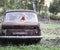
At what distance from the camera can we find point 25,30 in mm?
11242

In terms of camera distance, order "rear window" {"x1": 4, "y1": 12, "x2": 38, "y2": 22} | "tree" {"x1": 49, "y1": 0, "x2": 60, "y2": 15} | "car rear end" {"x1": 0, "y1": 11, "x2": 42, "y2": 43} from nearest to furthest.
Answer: "car rear end" {"x1": 0, "y1": 11, "x2": 42, "y2": 43}, "rear window" {"x1": 4, "y1": 12, "x2": 38, "y2": 22}, "tree" {"x1": 49, "y1": 0, "x2": 60, "y2": 15}

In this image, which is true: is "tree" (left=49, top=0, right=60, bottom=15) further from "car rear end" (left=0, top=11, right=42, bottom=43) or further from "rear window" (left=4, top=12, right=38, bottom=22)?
"car rear end" (left=0, top=11, right=42, bottom=43)

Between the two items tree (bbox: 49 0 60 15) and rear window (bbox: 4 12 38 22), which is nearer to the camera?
rear window (bbox: 4 12 38 22)

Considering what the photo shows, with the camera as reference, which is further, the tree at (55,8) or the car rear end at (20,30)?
the tree at (55,8)

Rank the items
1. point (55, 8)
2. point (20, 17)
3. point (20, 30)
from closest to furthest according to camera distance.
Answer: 1. point (20, 30)
2. point (20, 17)
3. point (55, 8)

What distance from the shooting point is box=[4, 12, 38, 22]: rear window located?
477 inches

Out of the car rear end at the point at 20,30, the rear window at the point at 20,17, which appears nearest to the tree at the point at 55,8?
the rear window at the point at 20,17

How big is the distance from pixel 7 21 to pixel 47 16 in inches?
917

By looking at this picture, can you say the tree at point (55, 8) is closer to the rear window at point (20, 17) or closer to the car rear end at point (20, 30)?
the rear window at point (20, 17)

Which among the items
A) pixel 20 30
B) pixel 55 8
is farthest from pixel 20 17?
pixel 55 8

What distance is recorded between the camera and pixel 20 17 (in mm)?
12320

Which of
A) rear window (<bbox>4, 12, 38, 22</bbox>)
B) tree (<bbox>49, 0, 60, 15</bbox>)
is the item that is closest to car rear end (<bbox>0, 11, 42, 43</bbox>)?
rear window (<bbox>4, 12, 38, 22</bbox>)

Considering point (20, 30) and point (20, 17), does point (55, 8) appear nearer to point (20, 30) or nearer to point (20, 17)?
point (20, 17)

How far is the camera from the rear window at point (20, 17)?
12.1 meters
